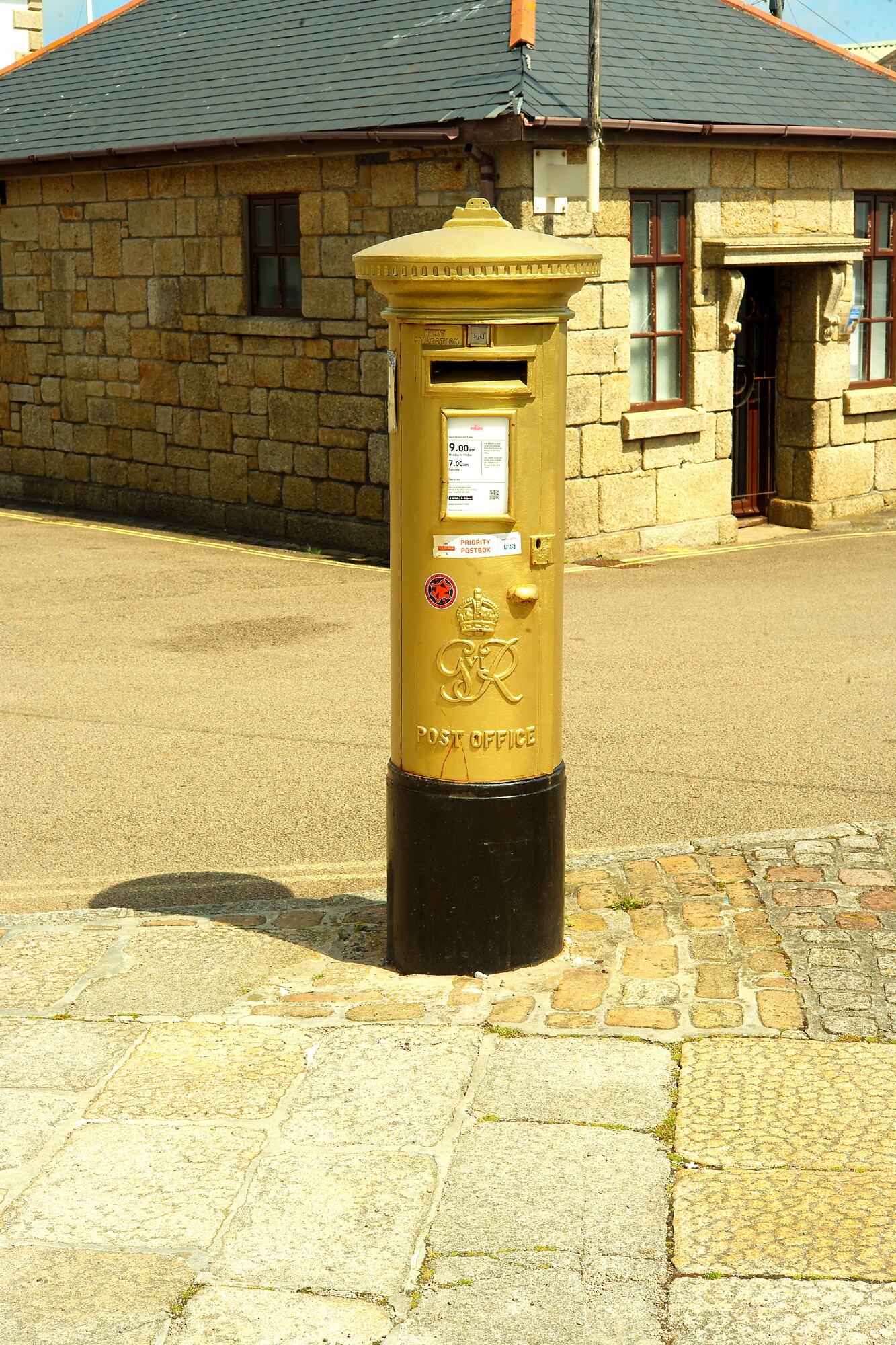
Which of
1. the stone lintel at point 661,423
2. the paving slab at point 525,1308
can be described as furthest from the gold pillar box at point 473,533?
the stone lintel at point 661,423

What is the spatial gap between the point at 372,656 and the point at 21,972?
4677 millimetres

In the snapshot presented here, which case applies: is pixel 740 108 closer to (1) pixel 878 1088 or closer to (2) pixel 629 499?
Result: (2) pixel 629 499

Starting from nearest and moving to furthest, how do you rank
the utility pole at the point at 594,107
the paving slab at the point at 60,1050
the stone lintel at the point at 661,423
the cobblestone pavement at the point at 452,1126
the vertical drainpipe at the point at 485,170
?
the cobblestone pavement at the point at 452,1126 < the paving slab at the point at 60,1050 < the utility pole at the point at 594,107 < the vertical drainpipe at the point at 485,170 < the stone lintel at the point at 661,423

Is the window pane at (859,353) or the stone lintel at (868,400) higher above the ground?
the window pane at (859,353)

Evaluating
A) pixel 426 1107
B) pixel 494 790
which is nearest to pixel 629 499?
pixel 494 790

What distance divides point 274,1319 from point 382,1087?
96 cm

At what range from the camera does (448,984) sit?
454cm

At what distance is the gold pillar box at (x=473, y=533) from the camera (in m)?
4.31

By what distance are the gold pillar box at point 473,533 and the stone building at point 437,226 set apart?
7351 mm

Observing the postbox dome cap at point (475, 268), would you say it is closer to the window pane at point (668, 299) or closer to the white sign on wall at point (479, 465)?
the white sign on wall at point (479, 465)

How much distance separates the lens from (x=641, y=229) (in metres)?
12.6

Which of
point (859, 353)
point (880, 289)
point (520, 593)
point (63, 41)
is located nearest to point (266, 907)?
point (520, 593)

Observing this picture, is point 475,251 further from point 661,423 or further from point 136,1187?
point 661,423

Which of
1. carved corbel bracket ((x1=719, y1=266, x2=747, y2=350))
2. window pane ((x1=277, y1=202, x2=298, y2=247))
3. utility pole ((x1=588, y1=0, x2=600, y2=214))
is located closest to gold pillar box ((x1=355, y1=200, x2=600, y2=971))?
utility pole ((x1=588, y1=0, x2=600, y2=214))
